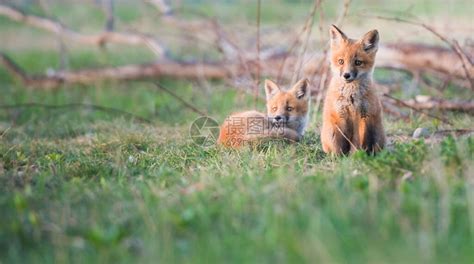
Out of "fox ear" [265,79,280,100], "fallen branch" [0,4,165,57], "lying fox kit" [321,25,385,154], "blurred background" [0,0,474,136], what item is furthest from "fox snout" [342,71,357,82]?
"fallen branch" [0,4,165,57]

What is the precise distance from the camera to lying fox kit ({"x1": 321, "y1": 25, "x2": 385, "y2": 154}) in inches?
239

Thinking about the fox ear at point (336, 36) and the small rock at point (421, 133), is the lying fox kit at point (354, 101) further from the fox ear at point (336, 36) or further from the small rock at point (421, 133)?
the small rock at point (421, 133)

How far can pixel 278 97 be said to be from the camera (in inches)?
305

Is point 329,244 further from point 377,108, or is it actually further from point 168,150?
point 168,150

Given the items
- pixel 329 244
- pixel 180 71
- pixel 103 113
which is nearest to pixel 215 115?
pixel 103 113

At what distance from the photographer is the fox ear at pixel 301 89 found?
25.3ft

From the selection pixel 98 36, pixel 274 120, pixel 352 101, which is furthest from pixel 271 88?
pixel 98 36

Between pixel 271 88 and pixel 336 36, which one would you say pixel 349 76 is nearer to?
pixel 336 36

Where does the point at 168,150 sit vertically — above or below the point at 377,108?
below

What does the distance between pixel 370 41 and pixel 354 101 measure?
595 millimetres

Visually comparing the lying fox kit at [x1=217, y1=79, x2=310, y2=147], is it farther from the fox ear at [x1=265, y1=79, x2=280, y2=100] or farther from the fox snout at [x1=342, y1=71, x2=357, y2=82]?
the fox snout at [x1=342, y1=71, x2=357, y2=82]

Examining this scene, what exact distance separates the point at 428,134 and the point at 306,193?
309cm

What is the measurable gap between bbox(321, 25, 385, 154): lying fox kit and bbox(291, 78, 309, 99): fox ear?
143cm

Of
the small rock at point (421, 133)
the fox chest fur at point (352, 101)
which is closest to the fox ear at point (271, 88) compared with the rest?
the small rock at point (421, 133)
